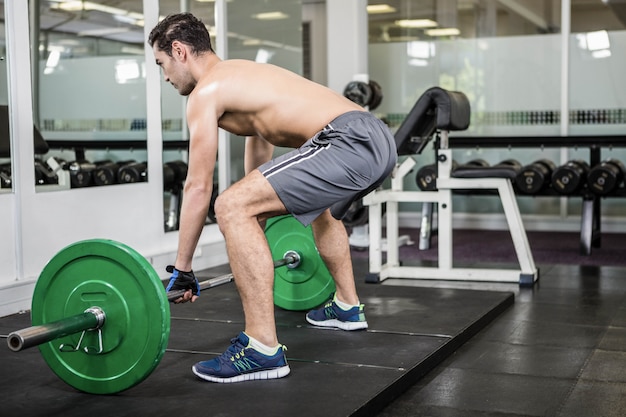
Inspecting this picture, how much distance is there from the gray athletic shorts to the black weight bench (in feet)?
5.93

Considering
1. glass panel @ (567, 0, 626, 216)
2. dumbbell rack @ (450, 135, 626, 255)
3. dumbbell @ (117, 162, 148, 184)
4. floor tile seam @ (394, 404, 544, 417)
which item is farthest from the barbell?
glass panel @ (567, 0, 626, 216)

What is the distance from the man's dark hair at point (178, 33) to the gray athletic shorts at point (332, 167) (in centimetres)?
44

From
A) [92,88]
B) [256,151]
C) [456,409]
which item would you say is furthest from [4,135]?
[456,409]

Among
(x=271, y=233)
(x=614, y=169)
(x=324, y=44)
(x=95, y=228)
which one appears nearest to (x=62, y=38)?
(x=95, y=228)

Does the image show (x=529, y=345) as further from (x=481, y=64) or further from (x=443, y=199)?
(x=481, y=64)

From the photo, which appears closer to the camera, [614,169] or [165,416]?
[165,416]

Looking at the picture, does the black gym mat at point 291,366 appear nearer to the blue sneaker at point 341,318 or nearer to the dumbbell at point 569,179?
the blue sneaker at point 341,318

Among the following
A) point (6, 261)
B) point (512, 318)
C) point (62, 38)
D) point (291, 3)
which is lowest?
point (512, 318)

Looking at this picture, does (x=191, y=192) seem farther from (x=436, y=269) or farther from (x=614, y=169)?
(x=614, y=169)

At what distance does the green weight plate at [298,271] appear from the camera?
346 cm

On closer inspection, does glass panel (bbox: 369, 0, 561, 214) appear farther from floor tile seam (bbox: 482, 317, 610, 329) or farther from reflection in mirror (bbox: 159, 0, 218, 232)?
floor tile seam (bbox: 482, 317, 610, 329)

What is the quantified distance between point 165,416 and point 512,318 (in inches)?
77.8

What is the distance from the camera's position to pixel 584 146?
648cm

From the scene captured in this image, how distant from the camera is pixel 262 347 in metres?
2.52
